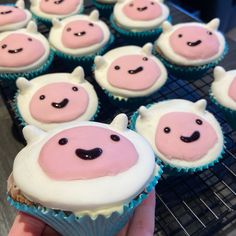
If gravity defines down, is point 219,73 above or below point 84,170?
below

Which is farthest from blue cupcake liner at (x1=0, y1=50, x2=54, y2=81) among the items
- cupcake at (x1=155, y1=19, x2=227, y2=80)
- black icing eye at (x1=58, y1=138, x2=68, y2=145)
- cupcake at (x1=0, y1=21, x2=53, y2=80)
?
black icing eye at (x1=58, y1=138, x2=68, y2=145)

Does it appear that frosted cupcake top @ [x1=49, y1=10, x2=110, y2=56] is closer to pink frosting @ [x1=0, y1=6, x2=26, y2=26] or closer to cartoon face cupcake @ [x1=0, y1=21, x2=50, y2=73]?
cartoon face cupcake @ [x1=0, y1=21, x2=50, y2=73]

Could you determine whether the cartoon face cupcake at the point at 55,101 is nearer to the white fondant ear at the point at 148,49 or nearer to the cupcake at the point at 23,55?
the cupcake at the point at 23,55

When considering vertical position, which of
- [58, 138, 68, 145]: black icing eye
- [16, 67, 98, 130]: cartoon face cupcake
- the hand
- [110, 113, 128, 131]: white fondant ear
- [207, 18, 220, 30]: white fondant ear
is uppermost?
[58, 138, 68, 145]: black icing eye

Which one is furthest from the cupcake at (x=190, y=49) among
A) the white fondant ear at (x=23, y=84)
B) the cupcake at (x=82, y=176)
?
the cupcake at (x=82, y=176)

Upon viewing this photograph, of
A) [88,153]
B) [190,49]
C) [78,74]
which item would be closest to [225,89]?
[190,49]

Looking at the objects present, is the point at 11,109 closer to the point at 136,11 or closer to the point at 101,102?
the point at 101,102

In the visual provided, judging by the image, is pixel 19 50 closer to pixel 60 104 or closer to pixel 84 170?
pixel 60 104
